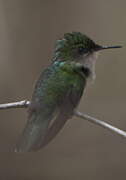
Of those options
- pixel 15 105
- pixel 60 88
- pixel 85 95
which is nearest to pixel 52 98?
pixel 60 88

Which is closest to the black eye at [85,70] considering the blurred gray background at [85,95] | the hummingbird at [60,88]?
the hummingbird at [60,88]

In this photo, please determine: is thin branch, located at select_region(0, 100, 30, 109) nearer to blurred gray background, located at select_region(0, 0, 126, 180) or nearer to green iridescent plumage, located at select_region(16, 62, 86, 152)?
green iridescent plumage, located at select_region(16, 62, 86, 152)

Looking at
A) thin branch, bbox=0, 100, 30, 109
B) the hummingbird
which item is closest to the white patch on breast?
the hummingbird

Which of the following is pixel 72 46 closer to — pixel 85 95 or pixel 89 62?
pixel 89 62

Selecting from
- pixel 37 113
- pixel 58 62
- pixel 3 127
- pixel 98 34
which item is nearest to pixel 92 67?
pixel 58 62

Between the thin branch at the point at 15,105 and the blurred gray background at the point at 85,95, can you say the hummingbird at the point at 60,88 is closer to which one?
the thin branch at the point at 15,105
